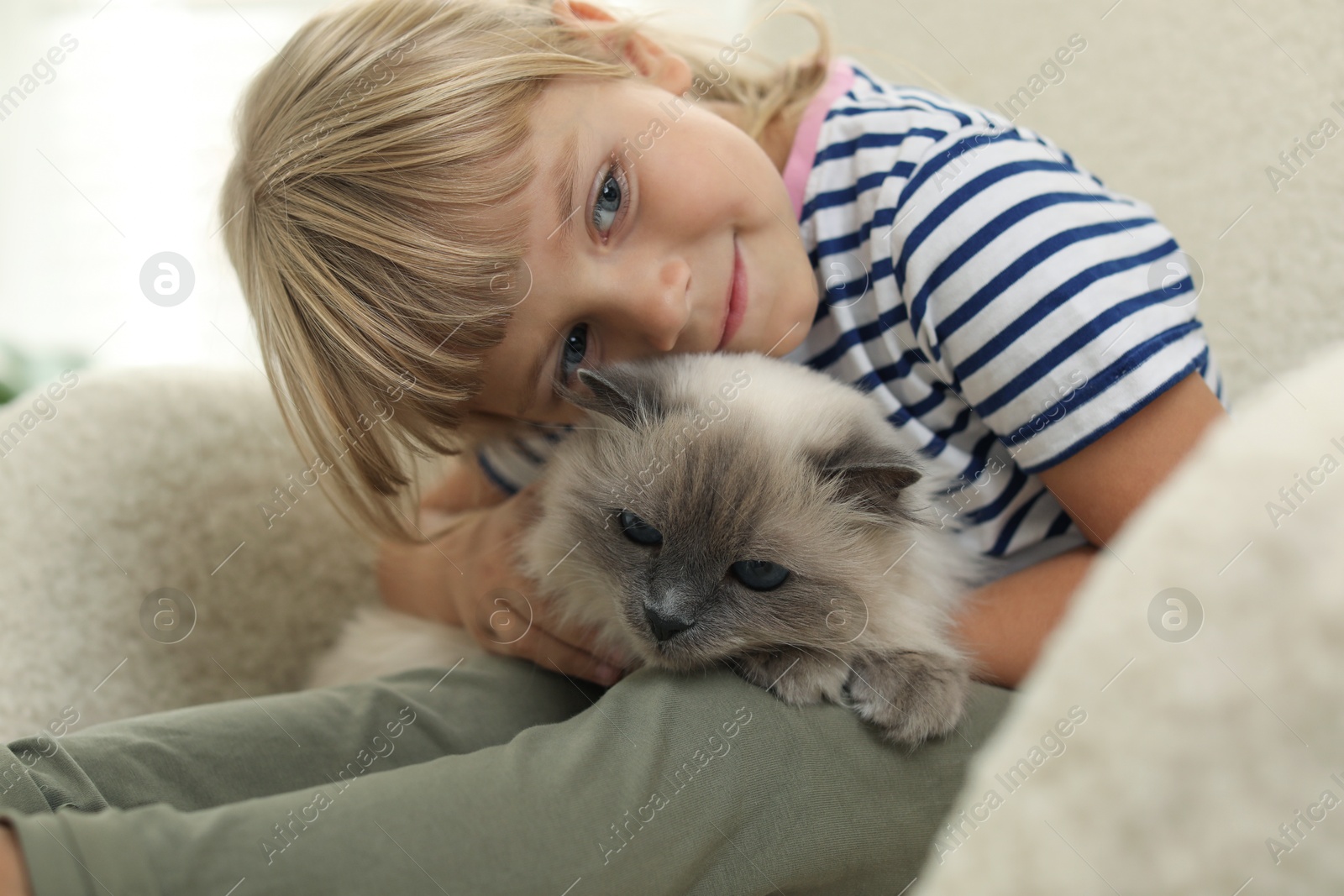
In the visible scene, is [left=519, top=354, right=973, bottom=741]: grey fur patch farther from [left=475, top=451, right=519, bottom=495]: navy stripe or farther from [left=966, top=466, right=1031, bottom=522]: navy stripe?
[left=475, top=451, right=519, bottom=495]: navy stripe

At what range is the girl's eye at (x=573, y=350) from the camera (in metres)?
1.42

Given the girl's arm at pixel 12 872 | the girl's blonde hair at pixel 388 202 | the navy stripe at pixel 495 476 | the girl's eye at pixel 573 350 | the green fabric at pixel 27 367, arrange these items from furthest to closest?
the green fabric at pixel 27 367
the navy stripe at pixel 495 476
the girl's eye at pixel 573 350
the girl's blonde hair at pixel 388 202
the girl's arm at pixel 12 872

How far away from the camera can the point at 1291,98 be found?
1672 mm

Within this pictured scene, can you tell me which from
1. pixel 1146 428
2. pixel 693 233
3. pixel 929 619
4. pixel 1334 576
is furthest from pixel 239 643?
pixel 1334 576

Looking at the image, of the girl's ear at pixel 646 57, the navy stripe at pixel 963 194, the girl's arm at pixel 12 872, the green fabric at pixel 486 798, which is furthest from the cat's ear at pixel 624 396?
the girl's arm at pixel 12 872

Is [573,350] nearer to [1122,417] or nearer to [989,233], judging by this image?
[989,233]

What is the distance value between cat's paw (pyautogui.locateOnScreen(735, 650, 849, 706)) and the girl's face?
0.50 metres

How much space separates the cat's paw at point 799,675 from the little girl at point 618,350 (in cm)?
2

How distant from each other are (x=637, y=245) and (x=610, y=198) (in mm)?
82

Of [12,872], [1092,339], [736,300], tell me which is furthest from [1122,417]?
[12,872]

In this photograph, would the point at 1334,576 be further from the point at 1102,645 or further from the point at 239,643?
the point at 239,643

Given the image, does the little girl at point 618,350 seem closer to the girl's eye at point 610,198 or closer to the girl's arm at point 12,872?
the girl's eye at point 610,198

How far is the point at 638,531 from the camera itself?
125cm

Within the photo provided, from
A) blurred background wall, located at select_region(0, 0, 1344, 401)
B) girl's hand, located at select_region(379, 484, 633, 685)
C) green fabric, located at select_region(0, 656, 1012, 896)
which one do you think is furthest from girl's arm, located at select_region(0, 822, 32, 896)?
blurred background wall, located at select_region(0, 0, 1344, 401)
